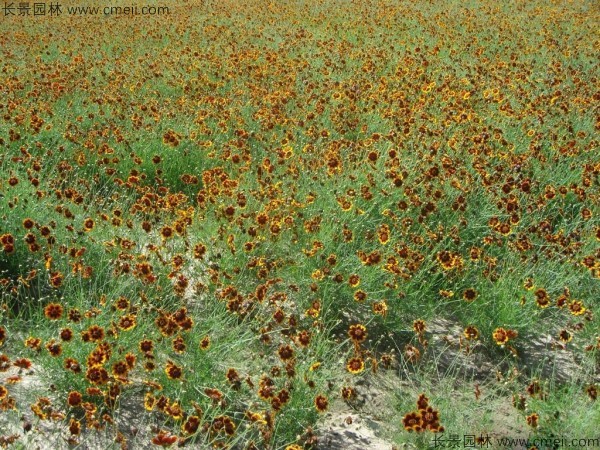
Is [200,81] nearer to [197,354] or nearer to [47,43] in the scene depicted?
[47,43]

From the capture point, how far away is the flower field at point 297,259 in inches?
103

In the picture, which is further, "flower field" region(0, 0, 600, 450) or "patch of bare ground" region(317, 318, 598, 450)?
"patch of bare ground" region(317, 318, 598, 450)

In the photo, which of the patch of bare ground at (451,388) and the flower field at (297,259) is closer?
the flower field at (297,259)

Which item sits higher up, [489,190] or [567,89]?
[567,89]

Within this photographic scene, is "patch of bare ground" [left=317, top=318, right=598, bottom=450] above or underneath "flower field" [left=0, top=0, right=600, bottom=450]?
underneath

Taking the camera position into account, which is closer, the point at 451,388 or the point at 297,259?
the point at 451,388

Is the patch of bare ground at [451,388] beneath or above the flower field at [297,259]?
beneath

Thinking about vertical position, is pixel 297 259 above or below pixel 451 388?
above

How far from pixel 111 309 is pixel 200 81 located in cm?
458

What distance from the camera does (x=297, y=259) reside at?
12.0ft

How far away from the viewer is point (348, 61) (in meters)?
8.29

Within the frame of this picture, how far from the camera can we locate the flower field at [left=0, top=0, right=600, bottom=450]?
2613 millimetres

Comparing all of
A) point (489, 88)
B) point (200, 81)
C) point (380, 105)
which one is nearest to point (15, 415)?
point (380, 105)

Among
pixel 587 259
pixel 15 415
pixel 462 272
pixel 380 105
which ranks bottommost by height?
pixel 15 415
